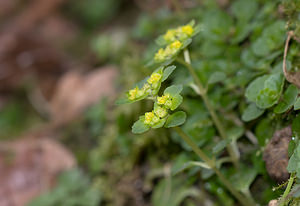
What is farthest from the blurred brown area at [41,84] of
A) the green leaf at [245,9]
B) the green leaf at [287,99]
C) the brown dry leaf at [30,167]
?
the green leaf at [287,99]

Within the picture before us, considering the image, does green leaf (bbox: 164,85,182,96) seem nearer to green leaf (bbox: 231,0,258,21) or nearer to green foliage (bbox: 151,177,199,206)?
green foliage (bbox: 151,177,199,206)

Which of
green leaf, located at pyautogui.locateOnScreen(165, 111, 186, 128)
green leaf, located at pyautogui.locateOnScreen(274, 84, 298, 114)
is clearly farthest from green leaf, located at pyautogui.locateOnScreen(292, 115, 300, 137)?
green leaf, located at pyautogui.locateOnScreen(165, 111, 186, 128)

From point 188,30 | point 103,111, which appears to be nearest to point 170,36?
point 188,30

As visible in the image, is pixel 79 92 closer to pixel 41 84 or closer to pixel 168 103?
pixel 41 84

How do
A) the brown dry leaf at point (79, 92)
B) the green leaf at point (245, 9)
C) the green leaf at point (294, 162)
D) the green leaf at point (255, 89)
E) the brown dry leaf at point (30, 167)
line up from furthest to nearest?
the brown dry leaf at point (79, 92), the brown dry leaf at point (30, 167), the green leaf at point (245, 9), the green leaf at point (255, 89), the green leaf at point (294, 162)

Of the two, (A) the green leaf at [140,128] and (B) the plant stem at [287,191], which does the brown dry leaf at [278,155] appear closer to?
(B) the plant stem at [287,191]
